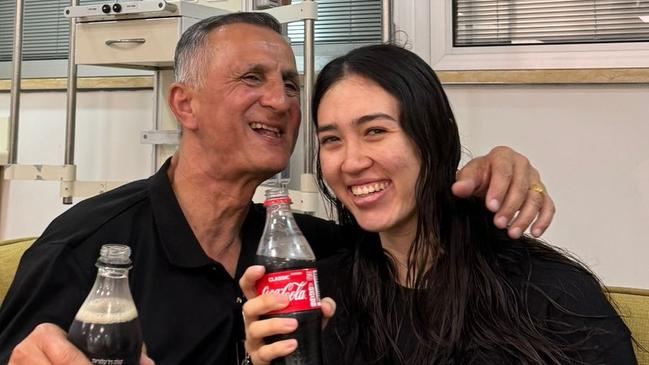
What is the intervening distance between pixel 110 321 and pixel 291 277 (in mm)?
224

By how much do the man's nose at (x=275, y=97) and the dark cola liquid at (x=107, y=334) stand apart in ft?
2.37

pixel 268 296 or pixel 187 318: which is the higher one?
pixel 268 296

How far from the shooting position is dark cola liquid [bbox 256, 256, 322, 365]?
A: 2.40ft

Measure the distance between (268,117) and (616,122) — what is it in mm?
1251

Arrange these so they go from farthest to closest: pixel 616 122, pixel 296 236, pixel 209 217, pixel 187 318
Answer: pixel 616 122 → pixel 209 217 → pixel 187 318 → pixel 296 236

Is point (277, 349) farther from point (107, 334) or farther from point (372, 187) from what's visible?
point (372, 187)

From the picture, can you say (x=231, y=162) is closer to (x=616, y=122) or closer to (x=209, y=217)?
(x=209, y=217)

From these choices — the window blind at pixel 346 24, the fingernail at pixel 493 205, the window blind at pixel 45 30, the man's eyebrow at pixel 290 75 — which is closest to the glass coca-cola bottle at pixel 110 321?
the fingernail at pixel 493 205

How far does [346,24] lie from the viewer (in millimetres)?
2227

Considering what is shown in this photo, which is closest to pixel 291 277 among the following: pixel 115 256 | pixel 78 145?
pixel 115 256

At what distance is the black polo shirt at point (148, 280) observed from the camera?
3.19 feet

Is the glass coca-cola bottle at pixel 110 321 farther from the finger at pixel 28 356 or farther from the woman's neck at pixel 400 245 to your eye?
the woman's neck at pixel 400 245

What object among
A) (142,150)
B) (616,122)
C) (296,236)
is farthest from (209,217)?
(616,122)

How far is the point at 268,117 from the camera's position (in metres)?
1.26
